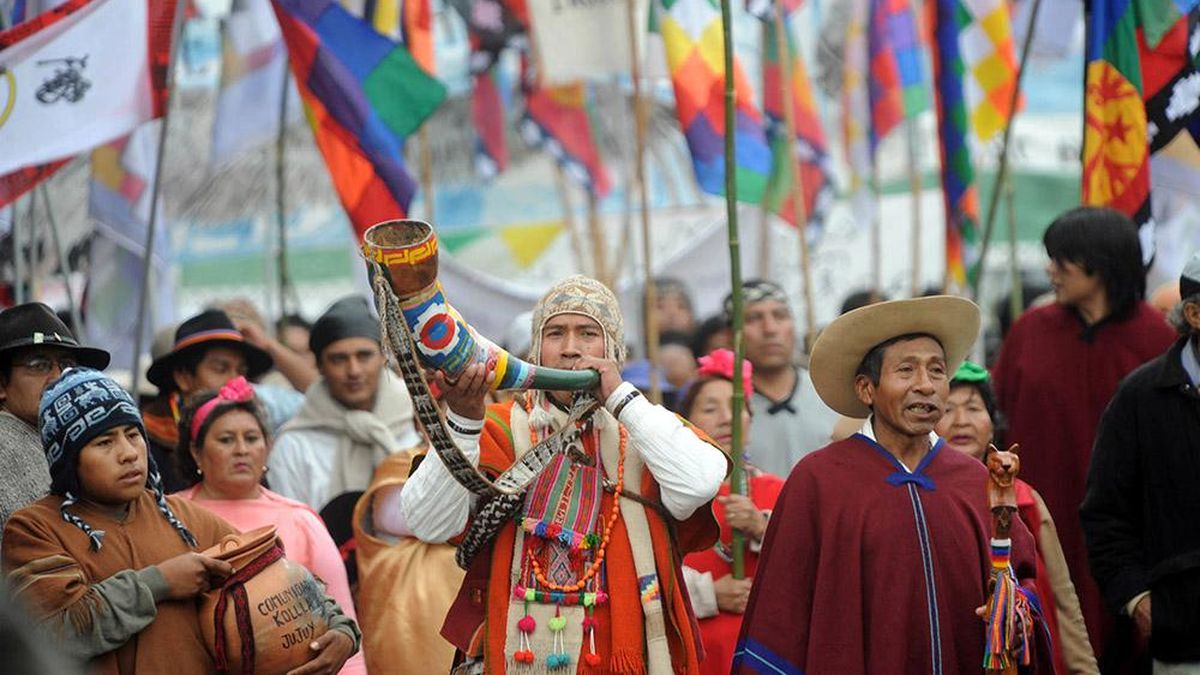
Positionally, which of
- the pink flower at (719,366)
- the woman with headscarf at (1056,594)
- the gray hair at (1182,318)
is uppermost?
the gray hair at (1182,318)

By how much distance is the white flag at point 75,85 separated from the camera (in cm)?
765

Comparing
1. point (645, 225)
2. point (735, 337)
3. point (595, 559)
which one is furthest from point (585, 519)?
point (645, 225)

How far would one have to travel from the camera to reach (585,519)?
5199 mm

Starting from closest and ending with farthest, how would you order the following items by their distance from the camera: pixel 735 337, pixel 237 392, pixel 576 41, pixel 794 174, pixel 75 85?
pixel 735 337, pixel 237 392, pixel 75 85, pixel 794 174, pixel 576 41

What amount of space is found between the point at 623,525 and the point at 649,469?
0.17 m

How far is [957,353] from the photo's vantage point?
223 inches

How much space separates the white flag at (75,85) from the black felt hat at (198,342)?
2.81 ft

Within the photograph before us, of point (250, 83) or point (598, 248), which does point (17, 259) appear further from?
point (598, 248)

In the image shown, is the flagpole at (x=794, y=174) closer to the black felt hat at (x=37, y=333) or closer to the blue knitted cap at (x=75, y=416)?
the black felt hat at (x=37, y=333)

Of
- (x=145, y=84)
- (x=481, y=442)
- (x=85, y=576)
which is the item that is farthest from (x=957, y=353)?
(x=145, y=84)

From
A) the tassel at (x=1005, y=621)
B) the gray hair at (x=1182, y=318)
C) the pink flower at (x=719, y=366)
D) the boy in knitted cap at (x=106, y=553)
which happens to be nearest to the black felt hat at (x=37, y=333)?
the boy in knitted cap at (x=106, y=553)

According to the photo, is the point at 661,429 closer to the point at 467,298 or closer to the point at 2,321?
the point at 2,321

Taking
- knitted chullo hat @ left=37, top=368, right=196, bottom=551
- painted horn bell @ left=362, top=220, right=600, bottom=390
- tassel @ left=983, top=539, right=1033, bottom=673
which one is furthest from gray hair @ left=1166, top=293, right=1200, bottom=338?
knitted chullo hat @ left=37, top=368, right=196, bottom=551

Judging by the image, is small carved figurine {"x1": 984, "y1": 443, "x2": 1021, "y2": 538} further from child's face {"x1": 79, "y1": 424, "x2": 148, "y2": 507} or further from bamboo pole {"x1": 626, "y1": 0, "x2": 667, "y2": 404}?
bamboo pole {"x1": 626, "y1": 0, "x2": 667, "y2": 404}
